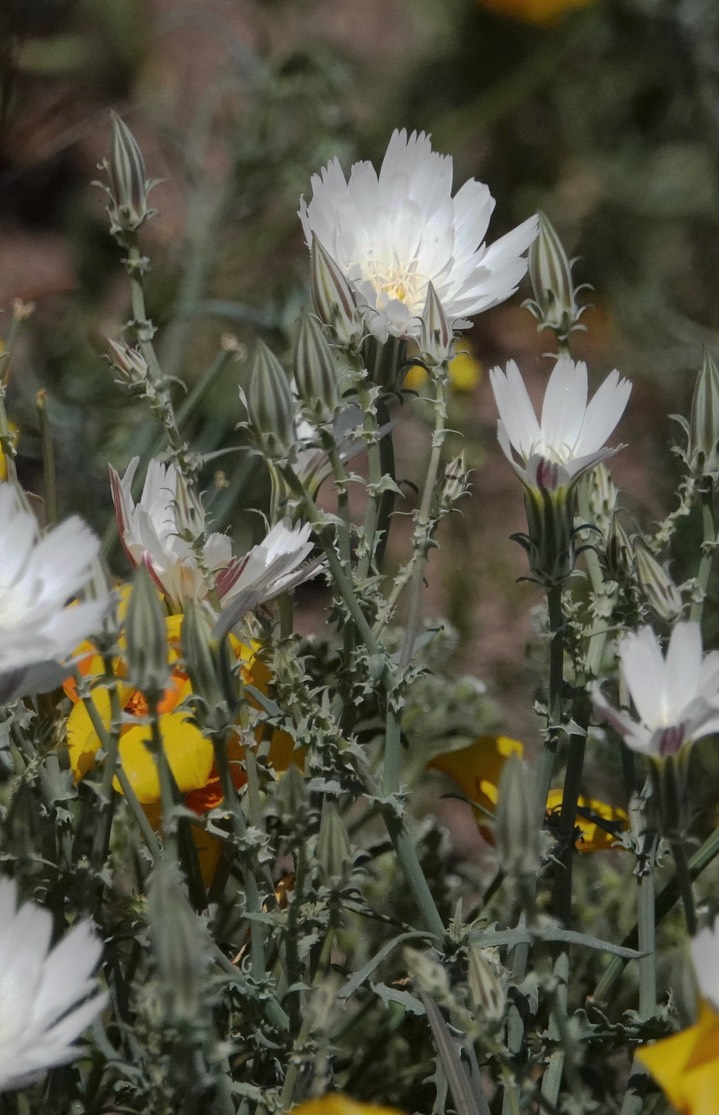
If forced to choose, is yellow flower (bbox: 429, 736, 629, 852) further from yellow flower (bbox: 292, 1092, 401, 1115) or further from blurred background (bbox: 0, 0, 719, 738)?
blurred background (bbox: 0, 0, 719, 738)

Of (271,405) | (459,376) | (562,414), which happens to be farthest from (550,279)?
(459,376)

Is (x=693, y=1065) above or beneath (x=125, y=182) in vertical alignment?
beneath

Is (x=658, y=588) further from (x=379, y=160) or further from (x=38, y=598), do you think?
(x=379, y=160)

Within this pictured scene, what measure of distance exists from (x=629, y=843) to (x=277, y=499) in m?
0.21

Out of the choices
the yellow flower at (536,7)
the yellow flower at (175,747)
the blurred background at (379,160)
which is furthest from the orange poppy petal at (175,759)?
the yellow flower at (536,7)

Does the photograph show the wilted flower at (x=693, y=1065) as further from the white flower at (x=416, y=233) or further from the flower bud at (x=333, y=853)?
the white flower at (x=416, y=233)

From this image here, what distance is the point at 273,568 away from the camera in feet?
1.71

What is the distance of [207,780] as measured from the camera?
60 centimetres

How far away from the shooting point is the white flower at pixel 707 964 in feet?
1.28

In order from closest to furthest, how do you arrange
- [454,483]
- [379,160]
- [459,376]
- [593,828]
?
[454,483] < [593,828] < [459,376] < [379,160]

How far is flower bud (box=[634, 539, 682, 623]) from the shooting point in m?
0.50

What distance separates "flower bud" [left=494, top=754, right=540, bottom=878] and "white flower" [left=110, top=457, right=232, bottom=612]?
18cm

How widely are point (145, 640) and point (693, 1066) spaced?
203 mm

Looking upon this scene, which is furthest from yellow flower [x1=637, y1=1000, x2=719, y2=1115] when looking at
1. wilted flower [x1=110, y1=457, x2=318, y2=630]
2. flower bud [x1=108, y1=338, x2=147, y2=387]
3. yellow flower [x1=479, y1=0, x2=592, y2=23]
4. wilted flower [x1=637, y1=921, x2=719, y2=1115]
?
yellow flower [x1=479, y1=0, x2=592, y2=23]
